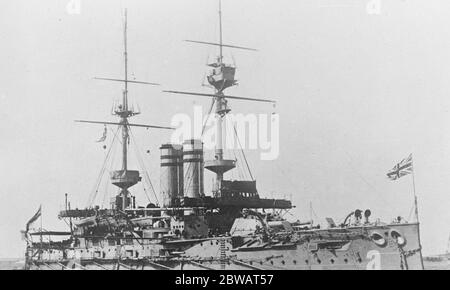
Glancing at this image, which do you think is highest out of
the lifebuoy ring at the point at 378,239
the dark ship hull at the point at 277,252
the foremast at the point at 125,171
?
the foremast at the point at 125,171

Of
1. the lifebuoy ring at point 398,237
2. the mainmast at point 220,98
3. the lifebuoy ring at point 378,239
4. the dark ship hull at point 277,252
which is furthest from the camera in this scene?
the mainmast at point 220,98

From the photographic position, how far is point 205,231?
26.2 m

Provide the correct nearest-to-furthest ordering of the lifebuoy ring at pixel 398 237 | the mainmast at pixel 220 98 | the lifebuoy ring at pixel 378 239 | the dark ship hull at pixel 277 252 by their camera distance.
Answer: the lifebuoy ring at pixel 398 237, the dark ship hull at pixel 277 252, the lifebuoy ring at pixel 378 239, the mainmast at pixel 220 98

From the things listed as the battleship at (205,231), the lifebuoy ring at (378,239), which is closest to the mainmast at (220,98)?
the battleship at (205,231)

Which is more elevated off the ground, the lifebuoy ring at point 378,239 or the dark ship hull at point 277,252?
the lifebuoy ring at point 378,239

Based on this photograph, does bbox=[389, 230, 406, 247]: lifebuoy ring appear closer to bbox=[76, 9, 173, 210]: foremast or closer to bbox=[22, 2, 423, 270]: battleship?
bbox=[22, 2, 423, 270]: battleship

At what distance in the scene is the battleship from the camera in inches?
852

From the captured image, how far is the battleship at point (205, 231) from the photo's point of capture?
21641 millimetres

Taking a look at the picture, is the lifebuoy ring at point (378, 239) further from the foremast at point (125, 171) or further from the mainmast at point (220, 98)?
the foremast at point (125, 171)

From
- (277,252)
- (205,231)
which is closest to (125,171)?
(205,231)
